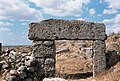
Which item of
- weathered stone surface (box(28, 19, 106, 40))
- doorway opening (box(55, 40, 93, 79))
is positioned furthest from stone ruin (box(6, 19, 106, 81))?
doorway opening (box(55, 40, 93, 79))

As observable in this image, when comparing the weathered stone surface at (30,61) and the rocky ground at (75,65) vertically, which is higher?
the weathered stone surface at (30,61)

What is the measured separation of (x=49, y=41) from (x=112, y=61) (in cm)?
352

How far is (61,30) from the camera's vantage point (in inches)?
570

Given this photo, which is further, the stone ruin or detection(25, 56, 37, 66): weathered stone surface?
the stone ruin

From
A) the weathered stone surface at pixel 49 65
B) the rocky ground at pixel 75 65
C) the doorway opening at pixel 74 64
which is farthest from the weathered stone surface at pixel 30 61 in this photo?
the doorway opening at pixel 74 64

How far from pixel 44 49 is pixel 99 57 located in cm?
286

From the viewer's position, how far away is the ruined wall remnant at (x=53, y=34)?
14422 millimetres

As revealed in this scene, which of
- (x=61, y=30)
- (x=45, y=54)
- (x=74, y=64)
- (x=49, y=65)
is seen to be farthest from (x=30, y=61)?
(x=74, y=64)

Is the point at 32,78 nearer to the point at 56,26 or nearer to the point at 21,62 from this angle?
A: the point at 21,62

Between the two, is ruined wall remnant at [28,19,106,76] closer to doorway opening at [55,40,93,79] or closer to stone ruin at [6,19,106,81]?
stone ruin at [6,19,106,81]

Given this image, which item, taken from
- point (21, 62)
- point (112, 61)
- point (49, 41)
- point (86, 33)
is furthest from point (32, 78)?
point (112, 61)

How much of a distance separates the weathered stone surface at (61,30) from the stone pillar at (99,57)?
0.44 metres

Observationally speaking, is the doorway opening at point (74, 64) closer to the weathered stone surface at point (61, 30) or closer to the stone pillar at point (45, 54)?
the stone pillar at point (45, 54)

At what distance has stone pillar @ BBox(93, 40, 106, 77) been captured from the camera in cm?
1494
